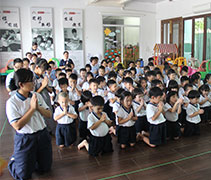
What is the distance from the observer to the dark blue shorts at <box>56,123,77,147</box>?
9.22 feet

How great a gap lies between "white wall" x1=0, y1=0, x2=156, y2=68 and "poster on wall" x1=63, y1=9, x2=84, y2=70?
7.1 inches

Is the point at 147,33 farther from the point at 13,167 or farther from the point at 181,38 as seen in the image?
the point at 13,167

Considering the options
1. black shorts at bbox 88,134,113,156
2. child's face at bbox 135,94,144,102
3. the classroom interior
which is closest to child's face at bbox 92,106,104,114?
black shorts at bbox 88,134,113,156

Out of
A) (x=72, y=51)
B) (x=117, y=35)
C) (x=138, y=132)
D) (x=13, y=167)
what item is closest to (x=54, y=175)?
(x=13, y=167)

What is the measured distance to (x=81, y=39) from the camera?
28.9ft

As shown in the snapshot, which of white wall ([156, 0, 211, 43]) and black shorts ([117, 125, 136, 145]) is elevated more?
white wall ([156, 0, 211, 43])

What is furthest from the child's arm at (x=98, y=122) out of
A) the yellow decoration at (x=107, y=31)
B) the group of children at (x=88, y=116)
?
the yellow decoration at (x=107, y=31)

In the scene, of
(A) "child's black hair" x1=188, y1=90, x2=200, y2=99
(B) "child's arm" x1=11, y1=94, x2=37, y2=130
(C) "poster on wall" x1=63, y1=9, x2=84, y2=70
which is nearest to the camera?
(B) "child's arm" x1=11, y1=94, x2=37, y2=130

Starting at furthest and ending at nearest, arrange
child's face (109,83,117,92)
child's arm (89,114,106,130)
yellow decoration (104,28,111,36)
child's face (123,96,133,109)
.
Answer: yellow decoration (104,28,111,36) → child's face (109,83,117,92) → child's face (123,96,133,109) → child's arm (89,114,106,130)

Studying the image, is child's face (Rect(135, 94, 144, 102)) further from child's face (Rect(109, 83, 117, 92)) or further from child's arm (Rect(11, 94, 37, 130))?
child's arm (Rect(11, 94, 37, 130))

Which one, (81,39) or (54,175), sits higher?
(81,39)

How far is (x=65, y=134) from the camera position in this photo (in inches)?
111

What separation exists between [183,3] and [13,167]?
8.71m

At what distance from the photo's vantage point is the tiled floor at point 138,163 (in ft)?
7.30
